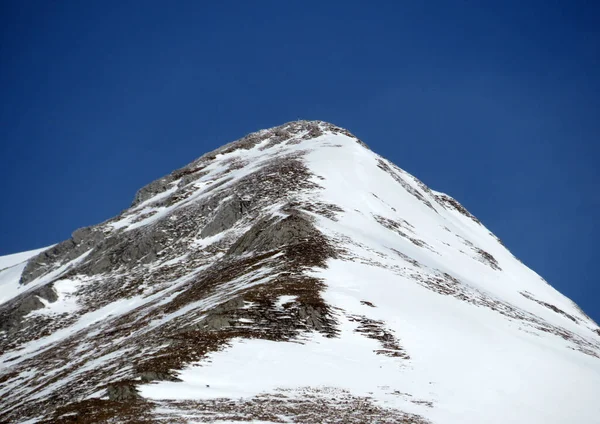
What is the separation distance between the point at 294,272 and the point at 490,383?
532 inches

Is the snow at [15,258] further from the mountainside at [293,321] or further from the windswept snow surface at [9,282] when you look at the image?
the mountainside at [293,321]

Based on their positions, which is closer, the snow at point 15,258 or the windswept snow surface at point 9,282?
the windswept snow surface at point 9,282

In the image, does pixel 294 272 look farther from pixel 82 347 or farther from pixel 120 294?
pixel 120 294

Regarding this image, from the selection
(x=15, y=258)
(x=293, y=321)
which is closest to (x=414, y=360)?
(x=293, y=321)

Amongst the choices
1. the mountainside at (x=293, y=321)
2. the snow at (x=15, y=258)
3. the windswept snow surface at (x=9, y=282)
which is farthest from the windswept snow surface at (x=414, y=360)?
the snow at (x=15, y=258)

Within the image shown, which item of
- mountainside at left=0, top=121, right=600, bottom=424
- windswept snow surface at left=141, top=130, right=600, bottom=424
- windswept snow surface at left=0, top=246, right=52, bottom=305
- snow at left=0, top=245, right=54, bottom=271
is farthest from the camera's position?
snow at left=0, top=245, right=54, bottom=271

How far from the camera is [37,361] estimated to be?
4653 cm

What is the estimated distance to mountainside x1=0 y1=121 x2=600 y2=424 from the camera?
24.1m

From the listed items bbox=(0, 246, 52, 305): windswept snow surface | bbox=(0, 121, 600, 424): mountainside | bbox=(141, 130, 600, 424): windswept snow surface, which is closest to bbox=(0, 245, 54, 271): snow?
bbox=(0, 246, 52, 305): windswept snow surface

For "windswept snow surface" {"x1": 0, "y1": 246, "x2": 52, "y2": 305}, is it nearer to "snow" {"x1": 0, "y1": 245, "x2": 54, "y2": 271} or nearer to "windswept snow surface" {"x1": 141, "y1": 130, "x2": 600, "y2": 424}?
"snow" {"x1": 0, "y1": 245, "x2": 54, "y2": 271}

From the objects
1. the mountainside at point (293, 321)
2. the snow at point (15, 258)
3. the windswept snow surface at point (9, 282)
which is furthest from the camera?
the snow at point (15, 258)

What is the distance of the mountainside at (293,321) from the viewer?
24.1m

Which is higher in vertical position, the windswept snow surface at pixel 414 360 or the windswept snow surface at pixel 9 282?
the windswept snow surface at pixel 9 282

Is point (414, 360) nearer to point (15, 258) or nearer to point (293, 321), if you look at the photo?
point (293, 321)
